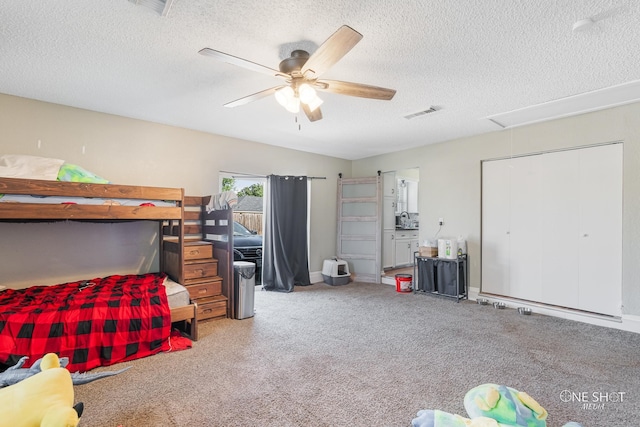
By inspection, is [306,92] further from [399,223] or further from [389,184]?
[399,223]

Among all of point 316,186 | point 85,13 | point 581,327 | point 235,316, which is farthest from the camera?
point 316,186

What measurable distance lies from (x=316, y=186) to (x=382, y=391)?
404 centimetres

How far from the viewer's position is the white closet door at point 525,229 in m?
3.91

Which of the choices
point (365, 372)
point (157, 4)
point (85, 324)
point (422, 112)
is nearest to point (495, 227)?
point (422, 112)

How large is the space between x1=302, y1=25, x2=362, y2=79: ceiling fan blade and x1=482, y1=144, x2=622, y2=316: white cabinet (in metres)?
3.35

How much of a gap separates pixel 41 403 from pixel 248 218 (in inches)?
176

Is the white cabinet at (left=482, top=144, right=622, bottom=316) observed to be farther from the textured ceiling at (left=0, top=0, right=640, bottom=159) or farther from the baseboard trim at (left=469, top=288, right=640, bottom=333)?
the textured ceiling at (left=0, top=0, right=640, bottom=159)

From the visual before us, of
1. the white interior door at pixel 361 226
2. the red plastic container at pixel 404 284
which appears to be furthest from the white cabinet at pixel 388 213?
the red plastic container at pixel 404 284

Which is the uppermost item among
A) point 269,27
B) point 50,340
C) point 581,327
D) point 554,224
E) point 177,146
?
point 269,27

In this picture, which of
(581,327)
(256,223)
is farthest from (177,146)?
(581,327)

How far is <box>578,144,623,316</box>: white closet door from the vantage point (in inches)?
131

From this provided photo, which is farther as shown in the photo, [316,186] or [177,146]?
[316,186]

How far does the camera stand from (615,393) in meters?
2.07

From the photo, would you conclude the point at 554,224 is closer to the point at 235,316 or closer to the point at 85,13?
the point at 235,316
